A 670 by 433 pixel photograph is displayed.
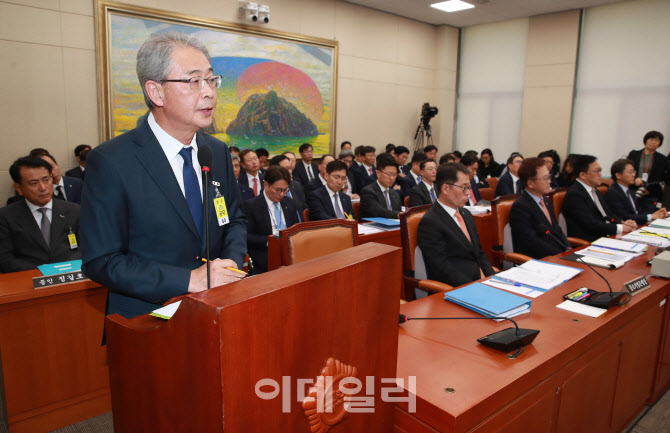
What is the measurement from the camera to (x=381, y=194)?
4.94 meters

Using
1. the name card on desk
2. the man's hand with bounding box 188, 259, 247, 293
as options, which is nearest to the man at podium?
the man's hand with bounding box 188, 259, 247, 293

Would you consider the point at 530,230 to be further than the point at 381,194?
No

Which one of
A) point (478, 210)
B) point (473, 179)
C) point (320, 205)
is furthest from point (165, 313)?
point (473, 179)

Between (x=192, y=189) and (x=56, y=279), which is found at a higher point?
(x=192, y=189)

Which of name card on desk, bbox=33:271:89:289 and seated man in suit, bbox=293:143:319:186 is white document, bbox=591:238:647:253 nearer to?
name card on desk, bbox=33:271:89:289

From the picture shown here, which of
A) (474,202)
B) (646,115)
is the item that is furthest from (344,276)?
(646,115)

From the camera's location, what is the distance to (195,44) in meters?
1.25

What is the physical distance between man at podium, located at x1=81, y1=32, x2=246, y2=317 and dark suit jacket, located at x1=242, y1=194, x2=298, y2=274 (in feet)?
7.64

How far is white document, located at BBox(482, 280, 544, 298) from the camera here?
207cm

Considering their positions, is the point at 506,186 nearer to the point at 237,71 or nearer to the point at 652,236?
the point at 652,236

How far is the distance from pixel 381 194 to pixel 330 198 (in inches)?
29.6

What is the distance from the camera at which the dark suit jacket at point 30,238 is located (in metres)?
2.85

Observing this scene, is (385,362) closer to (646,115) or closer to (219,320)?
(219,320)

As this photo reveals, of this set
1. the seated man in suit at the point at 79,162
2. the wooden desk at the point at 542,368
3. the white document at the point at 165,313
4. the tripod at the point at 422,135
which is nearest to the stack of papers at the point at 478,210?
the wooden desk at the point at 542,368
